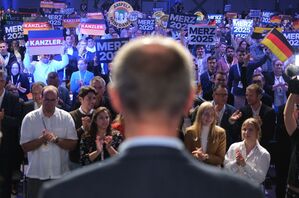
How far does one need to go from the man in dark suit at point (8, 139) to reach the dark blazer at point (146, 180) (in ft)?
17.5

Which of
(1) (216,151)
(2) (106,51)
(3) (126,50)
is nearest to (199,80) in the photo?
(2) (106,51)

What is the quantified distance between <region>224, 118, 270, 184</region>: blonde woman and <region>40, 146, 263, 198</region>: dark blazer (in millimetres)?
4579

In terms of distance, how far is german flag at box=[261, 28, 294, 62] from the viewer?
10.8 meters

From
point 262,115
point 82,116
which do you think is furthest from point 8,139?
point 262,115

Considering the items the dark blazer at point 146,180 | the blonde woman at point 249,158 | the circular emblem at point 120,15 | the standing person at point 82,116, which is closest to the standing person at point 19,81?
the standing person at point 82,116

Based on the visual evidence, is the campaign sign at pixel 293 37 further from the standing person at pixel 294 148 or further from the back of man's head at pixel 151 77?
the back of man's head at pixel 151 77

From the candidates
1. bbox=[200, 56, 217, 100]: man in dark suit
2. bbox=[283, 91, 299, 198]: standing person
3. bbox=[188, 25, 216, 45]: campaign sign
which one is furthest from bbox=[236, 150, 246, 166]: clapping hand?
bbox=[188, 25, 216, 45]: campaign sign

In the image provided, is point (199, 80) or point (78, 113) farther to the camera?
point (199, 80)

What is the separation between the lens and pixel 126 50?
1.59 metres

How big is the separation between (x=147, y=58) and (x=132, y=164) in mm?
270

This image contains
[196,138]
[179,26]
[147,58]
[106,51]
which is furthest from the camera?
[179,26]

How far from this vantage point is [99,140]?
19.9 ft

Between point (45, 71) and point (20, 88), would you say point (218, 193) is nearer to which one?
point (20, 88)

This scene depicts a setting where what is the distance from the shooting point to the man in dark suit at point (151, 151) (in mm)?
1556
